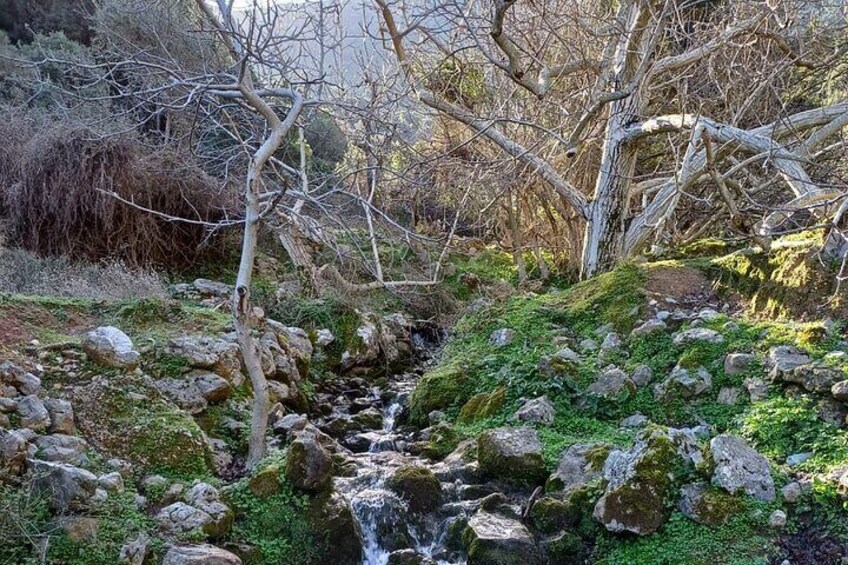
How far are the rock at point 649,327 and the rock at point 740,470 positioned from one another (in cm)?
167

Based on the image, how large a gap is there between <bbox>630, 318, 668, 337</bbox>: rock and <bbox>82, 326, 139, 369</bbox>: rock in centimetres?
387

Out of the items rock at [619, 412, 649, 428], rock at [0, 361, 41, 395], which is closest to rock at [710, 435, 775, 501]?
rock at [619, 412, 649, 428]

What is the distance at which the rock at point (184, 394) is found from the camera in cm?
448

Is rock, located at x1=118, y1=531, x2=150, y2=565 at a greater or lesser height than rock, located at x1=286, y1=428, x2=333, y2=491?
lesser

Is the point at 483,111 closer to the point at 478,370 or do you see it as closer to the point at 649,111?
the point at 649,111

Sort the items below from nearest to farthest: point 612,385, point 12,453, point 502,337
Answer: point 12,453, point 612,385, point 502,337

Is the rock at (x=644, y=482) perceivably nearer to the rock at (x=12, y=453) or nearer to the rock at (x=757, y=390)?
the rock at (x=757, y=390)

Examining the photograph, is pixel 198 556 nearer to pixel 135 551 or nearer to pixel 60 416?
pixel 135 551

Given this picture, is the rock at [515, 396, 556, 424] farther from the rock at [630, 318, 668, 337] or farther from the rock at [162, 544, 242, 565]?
the rock at [162, 544, 242, 565]

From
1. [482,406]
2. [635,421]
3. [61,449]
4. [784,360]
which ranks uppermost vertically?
[784,360]

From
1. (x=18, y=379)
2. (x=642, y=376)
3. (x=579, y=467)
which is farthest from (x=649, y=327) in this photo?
(x=18, y=379)

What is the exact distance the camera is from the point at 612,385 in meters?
4.53

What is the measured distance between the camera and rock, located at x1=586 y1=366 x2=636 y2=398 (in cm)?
448

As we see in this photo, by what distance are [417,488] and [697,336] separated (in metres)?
2.36
